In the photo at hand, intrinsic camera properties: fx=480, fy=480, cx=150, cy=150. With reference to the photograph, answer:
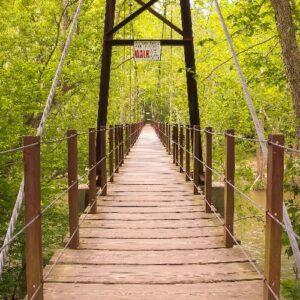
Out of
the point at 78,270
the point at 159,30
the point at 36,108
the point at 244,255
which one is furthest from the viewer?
the point at 159,30

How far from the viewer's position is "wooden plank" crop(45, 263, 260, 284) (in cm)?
341

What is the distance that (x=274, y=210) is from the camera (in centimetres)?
268

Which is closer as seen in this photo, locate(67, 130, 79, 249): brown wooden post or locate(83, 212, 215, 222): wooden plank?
locate(67, 130, 79, 249): brown wooden post

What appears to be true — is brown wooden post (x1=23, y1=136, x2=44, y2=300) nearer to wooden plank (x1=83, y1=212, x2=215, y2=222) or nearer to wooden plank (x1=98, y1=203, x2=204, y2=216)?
wooden plank (x1=83, y1=212, x2=215, y2=222)

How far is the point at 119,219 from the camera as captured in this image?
17.8 ft

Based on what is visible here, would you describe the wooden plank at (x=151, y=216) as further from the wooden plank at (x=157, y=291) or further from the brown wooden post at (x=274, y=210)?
the brown wooden post at (x=274, y=210)

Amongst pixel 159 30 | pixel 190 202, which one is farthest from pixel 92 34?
pixel 159 30

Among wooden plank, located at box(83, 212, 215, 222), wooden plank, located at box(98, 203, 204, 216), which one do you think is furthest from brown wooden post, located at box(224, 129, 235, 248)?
wooden plank, located at box(98, 203, 204, 216)

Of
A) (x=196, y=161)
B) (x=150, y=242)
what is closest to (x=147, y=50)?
(x=196, y=161)

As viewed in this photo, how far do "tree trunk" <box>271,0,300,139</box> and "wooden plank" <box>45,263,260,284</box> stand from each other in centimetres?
327

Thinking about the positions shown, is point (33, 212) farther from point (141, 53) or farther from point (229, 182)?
point (141, 53)

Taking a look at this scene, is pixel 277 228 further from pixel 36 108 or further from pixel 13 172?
pixel 36 108

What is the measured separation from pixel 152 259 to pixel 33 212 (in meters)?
1.44

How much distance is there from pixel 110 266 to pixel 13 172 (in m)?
6.92
